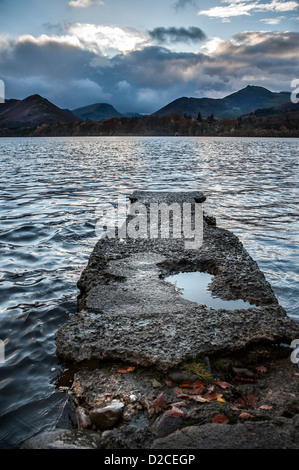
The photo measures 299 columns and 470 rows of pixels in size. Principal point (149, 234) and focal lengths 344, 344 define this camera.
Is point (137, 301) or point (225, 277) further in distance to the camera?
point (225, 277)

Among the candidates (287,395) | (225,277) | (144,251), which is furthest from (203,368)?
(144,251)

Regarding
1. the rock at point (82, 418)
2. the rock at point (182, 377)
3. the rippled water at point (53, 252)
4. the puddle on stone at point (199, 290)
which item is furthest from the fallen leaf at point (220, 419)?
the puddle on stone at point (199, 290)

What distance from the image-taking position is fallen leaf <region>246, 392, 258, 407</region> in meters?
2.59

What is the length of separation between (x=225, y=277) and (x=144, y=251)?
58.6 inches

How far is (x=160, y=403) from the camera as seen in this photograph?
254 centimetres

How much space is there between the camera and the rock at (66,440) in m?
2.24

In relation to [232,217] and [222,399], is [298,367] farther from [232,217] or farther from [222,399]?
[232,217]

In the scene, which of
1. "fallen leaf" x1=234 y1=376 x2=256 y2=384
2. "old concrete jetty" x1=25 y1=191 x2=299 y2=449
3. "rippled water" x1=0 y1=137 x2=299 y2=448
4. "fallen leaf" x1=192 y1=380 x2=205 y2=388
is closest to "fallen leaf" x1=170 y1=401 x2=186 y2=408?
"old concrete jetty" x1=25 y1=191 x2=299 y2=449

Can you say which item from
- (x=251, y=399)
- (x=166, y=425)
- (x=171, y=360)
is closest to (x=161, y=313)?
(x=171, y=360)

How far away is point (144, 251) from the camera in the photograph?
18.5ft

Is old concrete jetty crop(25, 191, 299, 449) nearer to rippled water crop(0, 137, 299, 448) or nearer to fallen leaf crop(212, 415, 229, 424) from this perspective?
fallen leaf crop(212, 415, 229, 424)

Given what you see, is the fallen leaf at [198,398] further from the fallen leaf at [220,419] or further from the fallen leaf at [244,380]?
the fallen leaf at [244,380]

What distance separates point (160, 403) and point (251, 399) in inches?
27.8
